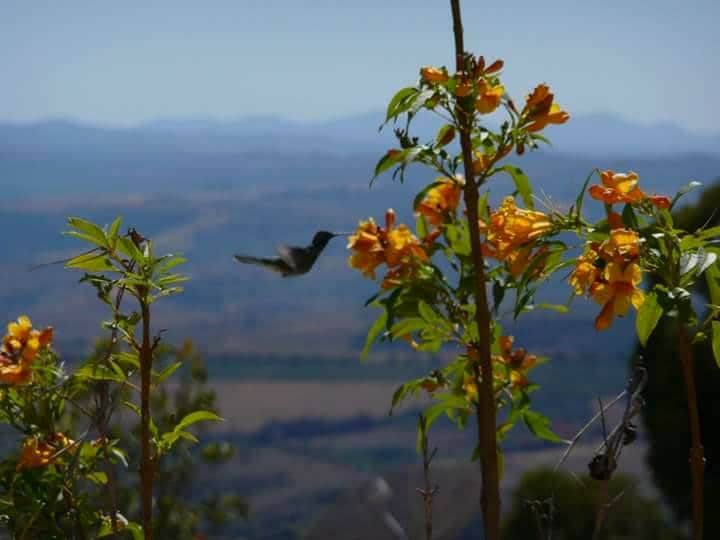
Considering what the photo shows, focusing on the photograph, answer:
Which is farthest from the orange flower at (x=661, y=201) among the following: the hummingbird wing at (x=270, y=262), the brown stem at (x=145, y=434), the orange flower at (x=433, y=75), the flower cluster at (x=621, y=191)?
the brown stem at (x=145, y=434)

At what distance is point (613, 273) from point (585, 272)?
54mm

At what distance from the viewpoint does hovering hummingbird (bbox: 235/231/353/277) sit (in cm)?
71

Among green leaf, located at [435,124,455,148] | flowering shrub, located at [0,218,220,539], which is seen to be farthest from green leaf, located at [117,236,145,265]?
green leaf, located at [435,124,455,148]

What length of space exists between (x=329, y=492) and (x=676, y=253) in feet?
263

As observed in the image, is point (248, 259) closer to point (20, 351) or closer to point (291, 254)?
point (291, 254)

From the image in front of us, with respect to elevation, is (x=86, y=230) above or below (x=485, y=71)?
below

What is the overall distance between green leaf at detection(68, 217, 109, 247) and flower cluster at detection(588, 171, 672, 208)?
41cm

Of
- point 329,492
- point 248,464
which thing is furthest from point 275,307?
point 329,492

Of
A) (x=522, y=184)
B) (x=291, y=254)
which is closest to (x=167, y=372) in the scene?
(x=291, y=254)

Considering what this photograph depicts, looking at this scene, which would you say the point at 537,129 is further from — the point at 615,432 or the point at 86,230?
the point at 86,230

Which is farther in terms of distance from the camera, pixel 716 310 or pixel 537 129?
pixel 537 129

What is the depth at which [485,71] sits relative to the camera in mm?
970

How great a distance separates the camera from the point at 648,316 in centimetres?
76

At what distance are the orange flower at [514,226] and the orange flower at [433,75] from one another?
13cm
